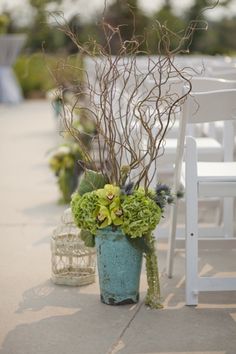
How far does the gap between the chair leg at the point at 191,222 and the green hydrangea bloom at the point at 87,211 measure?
0.41 metres

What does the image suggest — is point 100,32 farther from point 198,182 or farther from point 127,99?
point 198,182

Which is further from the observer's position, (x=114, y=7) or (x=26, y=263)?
(x=114, y=7)

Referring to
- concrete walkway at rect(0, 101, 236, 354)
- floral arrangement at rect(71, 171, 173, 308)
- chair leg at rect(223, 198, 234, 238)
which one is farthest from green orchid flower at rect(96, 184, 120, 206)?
chair leg at rect(223, 198, 234, 238)

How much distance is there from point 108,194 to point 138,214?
0.16 metres

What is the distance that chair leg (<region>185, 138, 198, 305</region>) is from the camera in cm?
391

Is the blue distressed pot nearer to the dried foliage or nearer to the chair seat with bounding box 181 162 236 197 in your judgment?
the dried foliage

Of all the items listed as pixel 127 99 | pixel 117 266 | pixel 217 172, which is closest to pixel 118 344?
pixel 117 266

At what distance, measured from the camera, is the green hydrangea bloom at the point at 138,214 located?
12.4 ft

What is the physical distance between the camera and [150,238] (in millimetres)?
3885

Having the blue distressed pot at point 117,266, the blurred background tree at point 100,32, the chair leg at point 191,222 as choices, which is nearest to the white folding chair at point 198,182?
the chair leg at point 191,222

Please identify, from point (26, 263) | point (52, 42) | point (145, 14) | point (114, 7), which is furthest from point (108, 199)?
point (52, 42)

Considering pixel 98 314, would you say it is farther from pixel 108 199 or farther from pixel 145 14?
pixel 145 14

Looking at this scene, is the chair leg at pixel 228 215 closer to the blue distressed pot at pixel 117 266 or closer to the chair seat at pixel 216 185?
the chair seat at pixel 216 185

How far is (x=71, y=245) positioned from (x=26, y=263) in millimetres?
504
